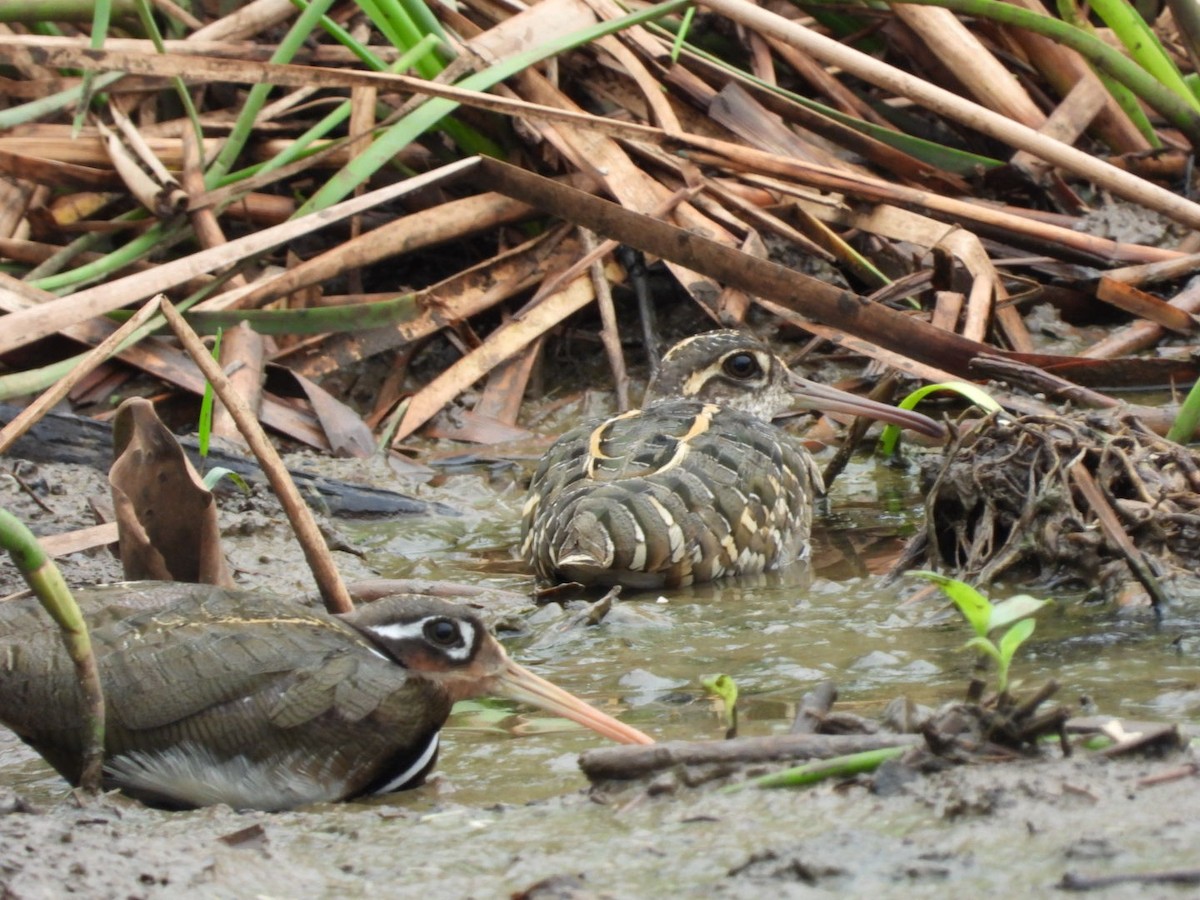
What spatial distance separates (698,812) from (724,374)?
4.24m

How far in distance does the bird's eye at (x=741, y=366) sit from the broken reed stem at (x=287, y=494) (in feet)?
10.2

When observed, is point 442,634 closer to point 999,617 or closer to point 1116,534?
point 999,617

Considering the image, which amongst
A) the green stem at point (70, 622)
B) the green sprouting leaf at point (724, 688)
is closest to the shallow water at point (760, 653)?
the green sprouting leaf at point (724, 688)

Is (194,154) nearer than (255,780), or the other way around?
(255,780)

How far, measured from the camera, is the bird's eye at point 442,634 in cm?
387

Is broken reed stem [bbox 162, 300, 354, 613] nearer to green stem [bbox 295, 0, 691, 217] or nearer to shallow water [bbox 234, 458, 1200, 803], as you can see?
shallow water [bbox 234, 458, 1200, 803]

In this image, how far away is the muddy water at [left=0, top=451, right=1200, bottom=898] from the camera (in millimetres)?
2842

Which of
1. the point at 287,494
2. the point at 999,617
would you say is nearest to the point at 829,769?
the point at 999,617

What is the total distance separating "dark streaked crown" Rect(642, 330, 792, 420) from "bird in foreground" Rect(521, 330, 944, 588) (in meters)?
0.25

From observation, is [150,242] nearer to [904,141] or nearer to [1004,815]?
[904,141]

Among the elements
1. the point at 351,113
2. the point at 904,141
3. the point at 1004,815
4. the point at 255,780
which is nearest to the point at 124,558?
the point at 255,780

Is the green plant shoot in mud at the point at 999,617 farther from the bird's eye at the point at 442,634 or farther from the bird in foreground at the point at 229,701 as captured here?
the bird's eye at the point at 442,634

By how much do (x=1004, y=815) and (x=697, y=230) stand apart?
16.8ft

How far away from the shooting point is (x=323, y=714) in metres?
3.68
